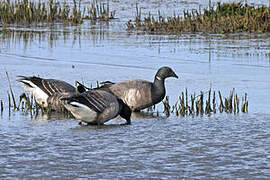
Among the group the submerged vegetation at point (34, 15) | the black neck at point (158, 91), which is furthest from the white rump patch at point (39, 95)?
the submerged vegetation at point (34, 15)

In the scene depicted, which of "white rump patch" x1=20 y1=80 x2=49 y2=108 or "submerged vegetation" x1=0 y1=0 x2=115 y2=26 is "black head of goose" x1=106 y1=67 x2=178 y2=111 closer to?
"white rump patch" x1=20 y1=80 x2=49 y2=108

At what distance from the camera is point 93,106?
349 inches

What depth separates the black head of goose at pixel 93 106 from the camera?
8.77 m

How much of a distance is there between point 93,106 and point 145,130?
851mm

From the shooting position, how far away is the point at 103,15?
27797 mm

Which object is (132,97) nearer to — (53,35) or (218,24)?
(53,35)

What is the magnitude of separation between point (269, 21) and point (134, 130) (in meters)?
15.3

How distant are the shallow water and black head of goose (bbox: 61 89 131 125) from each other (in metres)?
0.16

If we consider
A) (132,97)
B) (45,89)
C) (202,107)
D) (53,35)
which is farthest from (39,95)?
(53,35)

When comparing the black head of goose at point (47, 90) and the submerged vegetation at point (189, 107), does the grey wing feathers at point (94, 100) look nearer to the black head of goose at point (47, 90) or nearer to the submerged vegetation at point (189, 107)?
the submerged vegetation at point (189, 107)

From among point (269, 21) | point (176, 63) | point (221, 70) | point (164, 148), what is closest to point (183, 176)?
point (164, 148)

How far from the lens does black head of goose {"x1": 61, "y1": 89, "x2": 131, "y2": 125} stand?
877cm

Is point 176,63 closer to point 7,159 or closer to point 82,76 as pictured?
point 82,76

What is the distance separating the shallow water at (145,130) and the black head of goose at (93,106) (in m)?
0.16
